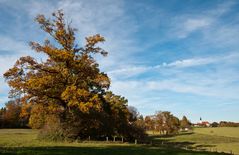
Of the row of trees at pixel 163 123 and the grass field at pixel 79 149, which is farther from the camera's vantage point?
the row of trees at pixel 163 123

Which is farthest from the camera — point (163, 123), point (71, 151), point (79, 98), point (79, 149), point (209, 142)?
point (163, 123)

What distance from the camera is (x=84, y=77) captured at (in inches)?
1645

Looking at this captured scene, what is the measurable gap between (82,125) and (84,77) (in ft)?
→ 22.0

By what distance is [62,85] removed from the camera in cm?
4112

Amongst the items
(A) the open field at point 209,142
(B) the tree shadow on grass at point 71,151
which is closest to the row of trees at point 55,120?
(A) the open field at point 209,142

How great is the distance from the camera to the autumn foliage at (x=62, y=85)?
126 ft

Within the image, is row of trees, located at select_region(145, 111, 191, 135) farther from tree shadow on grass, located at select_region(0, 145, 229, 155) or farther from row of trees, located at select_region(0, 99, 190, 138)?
tree shadow on grass, located at select_region(0, 145, 229, 155)

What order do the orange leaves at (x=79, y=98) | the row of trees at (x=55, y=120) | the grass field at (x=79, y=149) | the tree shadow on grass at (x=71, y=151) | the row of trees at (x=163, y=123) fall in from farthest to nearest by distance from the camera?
1. the row of trees at (x=163, y=123)
2. the row of trees at (x=55, y=120)
3. the orange leaves at (x=79, y=98)
4. the grass field at (x=79, y=149)
5. the tree shadow on grass at (x=71, y=151)

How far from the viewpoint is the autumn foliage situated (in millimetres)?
38375

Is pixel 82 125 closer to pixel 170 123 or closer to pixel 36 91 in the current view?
pixel 36 91

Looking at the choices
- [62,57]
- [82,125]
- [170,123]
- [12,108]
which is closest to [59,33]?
[62,57]

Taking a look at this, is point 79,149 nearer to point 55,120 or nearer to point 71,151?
point 71,151

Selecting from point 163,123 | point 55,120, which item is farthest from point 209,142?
point 163,123

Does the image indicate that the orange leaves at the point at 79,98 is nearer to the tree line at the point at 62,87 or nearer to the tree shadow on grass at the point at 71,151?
the tree line at the point at 62,87
